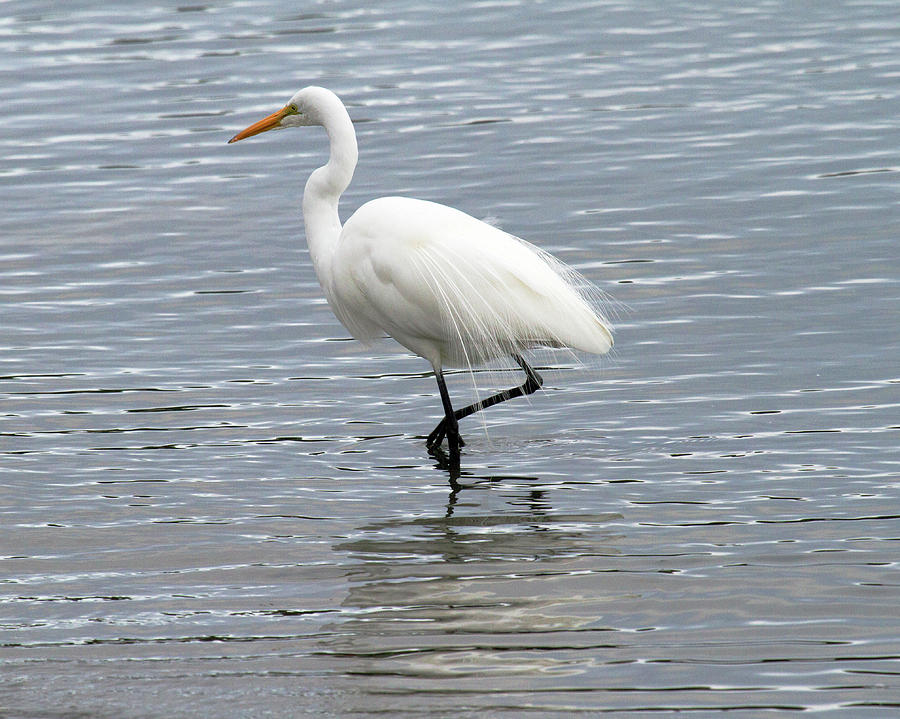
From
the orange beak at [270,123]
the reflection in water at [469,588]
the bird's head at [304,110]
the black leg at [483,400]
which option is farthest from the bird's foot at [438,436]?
the orange beak at [270,123]

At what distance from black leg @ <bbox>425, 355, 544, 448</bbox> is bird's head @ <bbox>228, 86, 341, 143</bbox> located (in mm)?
1519

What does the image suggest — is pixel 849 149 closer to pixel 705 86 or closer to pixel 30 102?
pixel 705 86

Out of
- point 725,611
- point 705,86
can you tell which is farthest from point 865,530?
point 705,86

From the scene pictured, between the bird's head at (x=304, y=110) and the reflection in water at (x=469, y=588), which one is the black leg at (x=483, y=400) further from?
the bird's head at (x=304, y=110)

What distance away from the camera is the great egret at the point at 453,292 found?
6.86 metres

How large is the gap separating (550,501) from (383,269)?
1.45m

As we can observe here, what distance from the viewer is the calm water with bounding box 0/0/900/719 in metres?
4.70

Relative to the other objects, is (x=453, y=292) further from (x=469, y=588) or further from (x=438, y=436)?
(x=469, y=588)

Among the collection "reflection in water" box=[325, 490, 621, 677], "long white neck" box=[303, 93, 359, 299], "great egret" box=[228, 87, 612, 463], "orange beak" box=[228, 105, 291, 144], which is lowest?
"reflection in water" box=[325, 490, 621, 677]

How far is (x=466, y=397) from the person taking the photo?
784cm

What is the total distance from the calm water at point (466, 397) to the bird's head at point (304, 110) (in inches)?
51.0

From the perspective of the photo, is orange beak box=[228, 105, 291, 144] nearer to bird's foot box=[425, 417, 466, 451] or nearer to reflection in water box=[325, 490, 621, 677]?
bird's foot box=[425, 417, 466, 451]

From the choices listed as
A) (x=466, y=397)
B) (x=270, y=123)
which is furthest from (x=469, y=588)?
(x=270, y=123)

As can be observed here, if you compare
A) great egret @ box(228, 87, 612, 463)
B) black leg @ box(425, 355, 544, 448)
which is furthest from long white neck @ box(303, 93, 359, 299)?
black leg @ box(425, 355, 544, 448)
